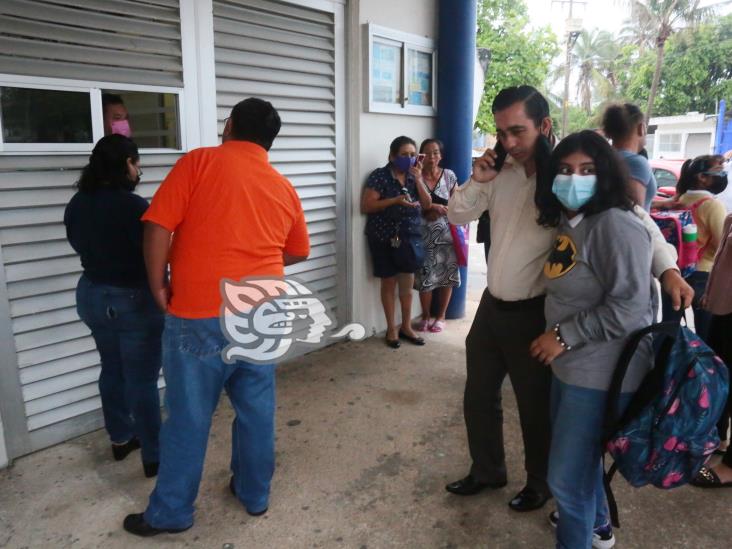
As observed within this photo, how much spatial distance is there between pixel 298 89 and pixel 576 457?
9.63ft

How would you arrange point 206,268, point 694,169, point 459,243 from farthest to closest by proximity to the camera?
point 459,243 → point 694,169 → point 206,268

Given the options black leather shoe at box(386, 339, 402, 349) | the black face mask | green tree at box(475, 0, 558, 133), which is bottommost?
black leather shoe at box(386, 339, 402, 349)

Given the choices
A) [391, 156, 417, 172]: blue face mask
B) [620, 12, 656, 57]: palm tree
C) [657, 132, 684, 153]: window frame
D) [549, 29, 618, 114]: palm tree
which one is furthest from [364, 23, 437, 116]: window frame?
[549, 29, 618, 114]: palm tree

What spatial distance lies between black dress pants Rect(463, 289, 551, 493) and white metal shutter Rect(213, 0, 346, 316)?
6.06 ft

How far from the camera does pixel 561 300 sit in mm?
1880

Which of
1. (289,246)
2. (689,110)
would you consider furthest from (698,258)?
(689,110)

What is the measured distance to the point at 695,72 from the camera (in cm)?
2186

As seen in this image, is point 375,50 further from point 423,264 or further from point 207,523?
point 207,523

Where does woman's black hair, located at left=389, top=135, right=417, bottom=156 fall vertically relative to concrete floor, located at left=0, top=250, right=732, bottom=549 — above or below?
above

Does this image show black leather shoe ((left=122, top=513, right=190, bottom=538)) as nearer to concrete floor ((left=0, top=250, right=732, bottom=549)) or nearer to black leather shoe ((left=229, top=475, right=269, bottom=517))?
concrete floor ((left=0, top=250, right=732, bottom=549))

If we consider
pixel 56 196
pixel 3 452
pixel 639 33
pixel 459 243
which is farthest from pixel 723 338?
pixel 639 33

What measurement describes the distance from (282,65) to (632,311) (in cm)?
284

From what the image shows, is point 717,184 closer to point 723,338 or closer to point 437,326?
point 723,338

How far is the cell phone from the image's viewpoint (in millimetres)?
2219
